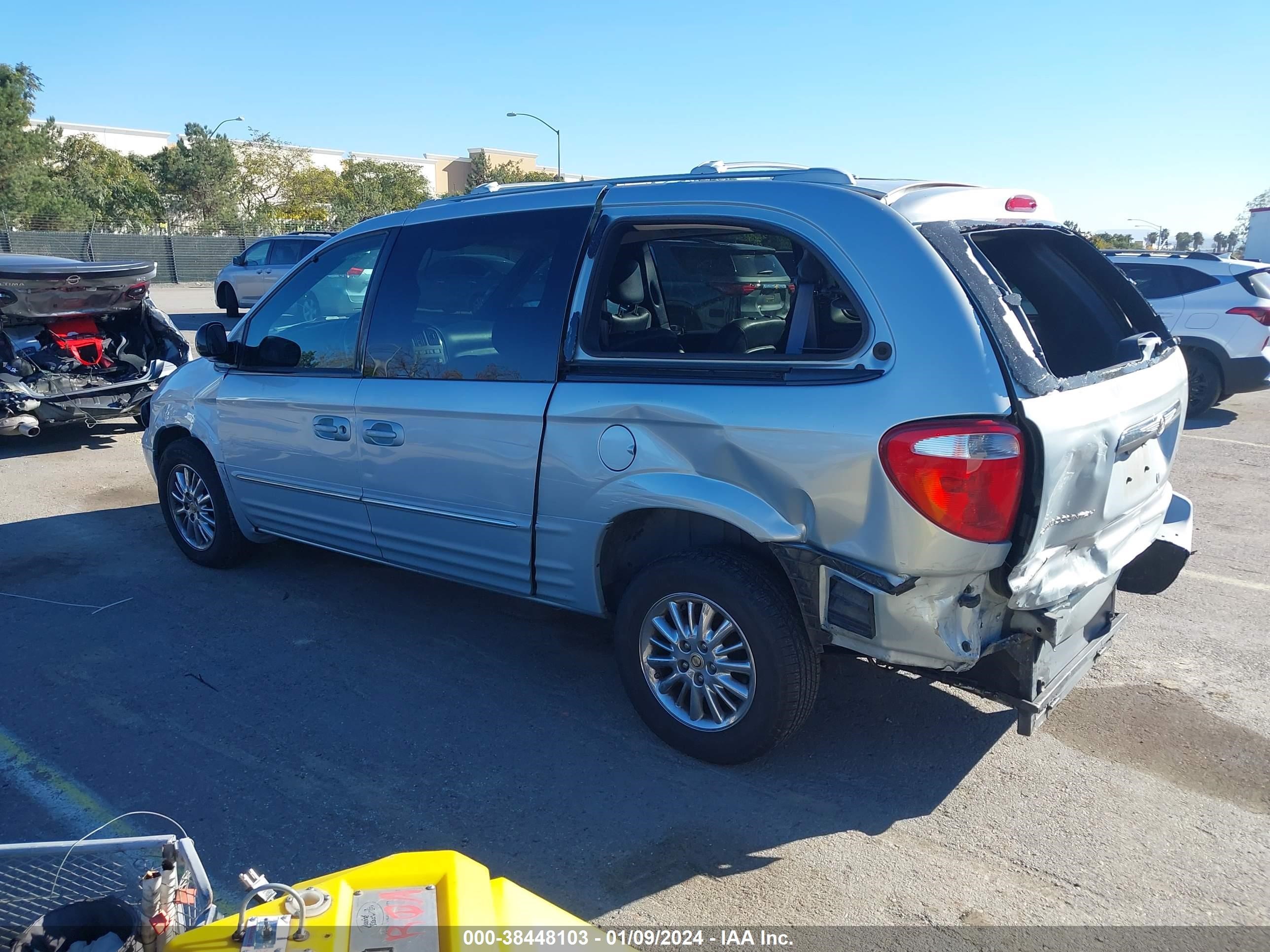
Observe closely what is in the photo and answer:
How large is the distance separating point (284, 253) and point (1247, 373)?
59.7 ft

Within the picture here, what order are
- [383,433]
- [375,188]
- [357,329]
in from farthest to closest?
[375,188] < [357,329] < [383,433]

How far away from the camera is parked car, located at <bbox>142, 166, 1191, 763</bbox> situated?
9.77 feet

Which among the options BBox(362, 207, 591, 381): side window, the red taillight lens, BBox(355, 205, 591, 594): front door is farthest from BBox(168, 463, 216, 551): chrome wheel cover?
the red taillight lens

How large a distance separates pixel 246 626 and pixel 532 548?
6.02ft

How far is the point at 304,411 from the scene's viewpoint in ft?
15.8

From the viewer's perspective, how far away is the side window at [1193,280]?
34.6ft

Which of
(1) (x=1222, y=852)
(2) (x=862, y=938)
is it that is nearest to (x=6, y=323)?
(2) (x=862, y=938)

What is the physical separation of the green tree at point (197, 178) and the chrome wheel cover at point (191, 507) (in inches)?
2089

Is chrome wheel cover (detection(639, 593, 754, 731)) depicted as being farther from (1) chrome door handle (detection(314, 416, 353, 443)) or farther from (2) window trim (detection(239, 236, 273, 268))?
(2) window trim (detection(239, 236, 273, 268))

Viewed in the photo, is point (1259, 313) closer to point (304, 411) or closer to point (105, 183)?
point (304, 411)

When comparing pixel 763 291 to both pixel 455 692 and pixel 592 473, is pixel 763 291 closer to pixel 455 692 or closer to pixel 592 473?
pixel 592 473

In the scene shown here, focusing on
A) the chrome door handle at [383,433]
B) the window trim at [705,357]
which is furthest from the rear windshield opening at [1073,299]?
the chrome door handle at [383,433]

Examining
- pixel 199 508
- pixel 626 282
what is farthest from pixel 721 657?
pixel 199 508

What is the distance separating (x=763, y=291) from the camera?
13.8 feet
